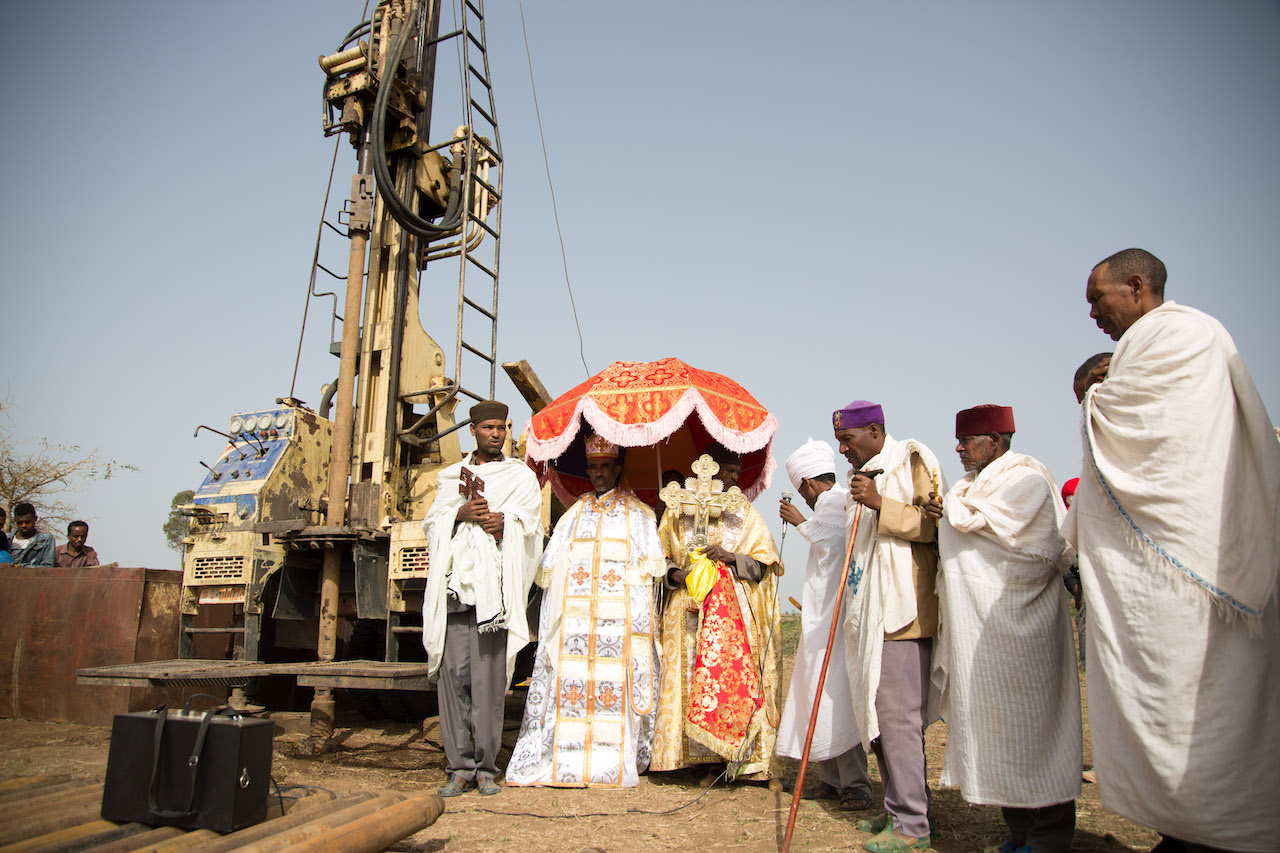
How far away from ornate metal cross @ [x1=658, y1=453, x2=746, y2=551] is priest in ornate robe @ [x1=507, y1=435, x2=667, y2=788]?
0.29m

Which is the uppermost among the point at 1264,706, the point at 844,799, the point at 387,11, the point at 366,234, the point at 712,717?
the point at 387,11

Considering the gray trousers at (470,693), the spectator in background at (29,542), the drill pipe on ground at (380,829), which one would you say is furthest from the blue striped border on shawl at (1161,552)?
the spectator in background at (29,542)

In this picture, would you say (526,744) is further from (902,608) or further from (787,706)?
(902,608)

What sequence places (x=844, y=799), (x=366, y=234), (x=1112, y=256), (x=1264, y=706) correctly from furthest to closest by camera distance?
(x=366, y=234), (x=844, y=799), (x=1112, y=256), (x=1264, y=706)

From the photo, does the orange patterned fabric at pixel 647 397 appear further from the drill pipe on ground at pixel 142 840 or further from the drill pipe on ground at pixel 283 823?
the drill pipe on ground at pixel 142 840

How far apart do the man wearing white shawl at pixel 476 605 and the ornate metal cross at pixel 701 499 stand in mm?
952

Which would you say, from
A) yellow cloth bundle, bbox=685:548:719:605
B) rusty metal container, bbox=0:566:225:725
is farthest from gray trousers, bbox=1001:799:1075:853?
rusty metal container, bbox=0:566:225:725

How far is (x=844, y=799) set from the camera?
454 centimetres

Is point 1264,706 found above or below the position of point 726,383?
below

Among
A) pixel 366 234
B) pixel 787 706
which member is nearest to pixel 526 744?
pixel 787 706

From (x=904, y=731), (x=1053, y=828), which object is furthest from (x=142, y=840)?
(x=1053, y=828)

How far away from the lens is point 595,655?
5254 mm

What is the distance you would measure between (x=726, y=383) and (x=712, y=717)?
2.32 meters

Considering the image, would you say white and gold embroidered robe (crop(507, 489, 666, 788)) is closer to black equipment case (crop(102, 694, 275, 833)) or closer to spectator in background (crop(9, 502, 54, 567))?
black equipment case (crop(102, 694, 275, 833))
